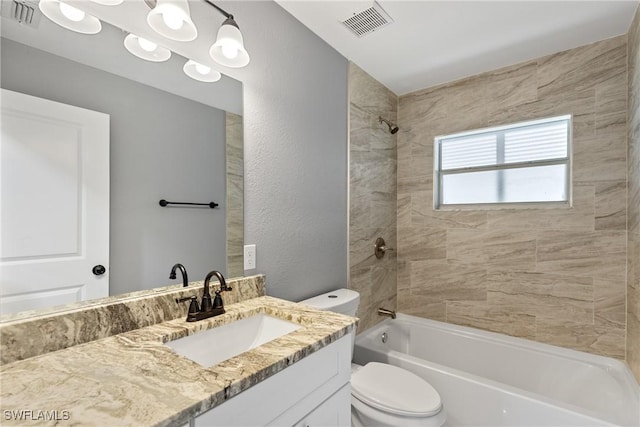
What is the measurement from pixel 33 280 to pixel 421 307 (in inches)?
99.0

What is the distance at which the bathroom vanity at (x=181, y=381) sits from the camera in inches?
22.4

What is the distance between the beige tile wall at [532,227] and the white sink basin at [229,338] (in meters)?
1.75

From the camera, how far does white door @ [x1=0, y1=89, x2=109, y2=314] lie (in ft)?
2.56

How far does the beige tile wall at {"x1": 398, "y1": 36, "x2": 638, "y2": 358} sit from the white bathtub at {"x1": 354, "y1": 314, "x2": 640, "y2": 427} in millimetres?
154

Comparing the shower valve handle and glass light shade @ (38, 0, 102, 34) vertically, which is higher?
glass light shade @ (38, 0, 102, 34)

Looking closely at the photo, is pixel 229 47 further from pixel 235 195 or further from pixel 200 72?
pixel 235 195

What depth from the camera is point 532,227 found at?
6.86 feet

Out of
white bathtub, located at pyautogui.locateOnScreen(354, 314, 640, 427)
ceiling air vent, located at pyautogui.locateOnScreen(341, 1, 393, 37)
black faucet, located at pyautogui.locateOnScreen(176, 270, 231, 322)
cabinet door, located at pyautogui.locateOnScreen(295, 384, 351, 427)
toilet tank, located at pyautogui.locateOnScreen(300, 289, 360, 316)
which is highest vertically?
ceiling air vent, located at pyautogui.locateOnScreen(341, 1, 393, 37)

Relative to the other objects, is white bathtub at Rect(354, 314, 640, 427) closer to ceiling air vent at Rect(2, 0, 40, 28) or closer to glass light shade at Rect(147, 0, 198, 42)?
glass light shade at Rect(147, 0, 198, 42)

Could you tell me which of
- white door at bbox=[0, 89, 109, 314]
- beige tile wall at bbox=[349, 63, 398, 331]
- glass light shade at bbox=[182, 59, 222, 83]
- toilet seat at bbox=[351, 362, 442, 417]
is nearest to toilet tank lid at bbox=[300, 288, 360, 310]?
beige tile wall at bbox=[349, 63, 398, 331]

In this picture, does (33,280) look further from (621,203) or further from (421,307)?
(621,203)

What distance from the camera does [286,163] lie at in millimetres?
1608

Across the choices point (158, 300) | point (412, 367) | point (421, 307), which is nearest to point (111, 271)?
point (158, 300)

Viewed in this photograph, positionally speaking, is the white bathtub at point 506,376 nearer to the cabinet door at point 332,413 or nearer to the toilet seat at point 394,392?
the toilet seat at point 394,392
